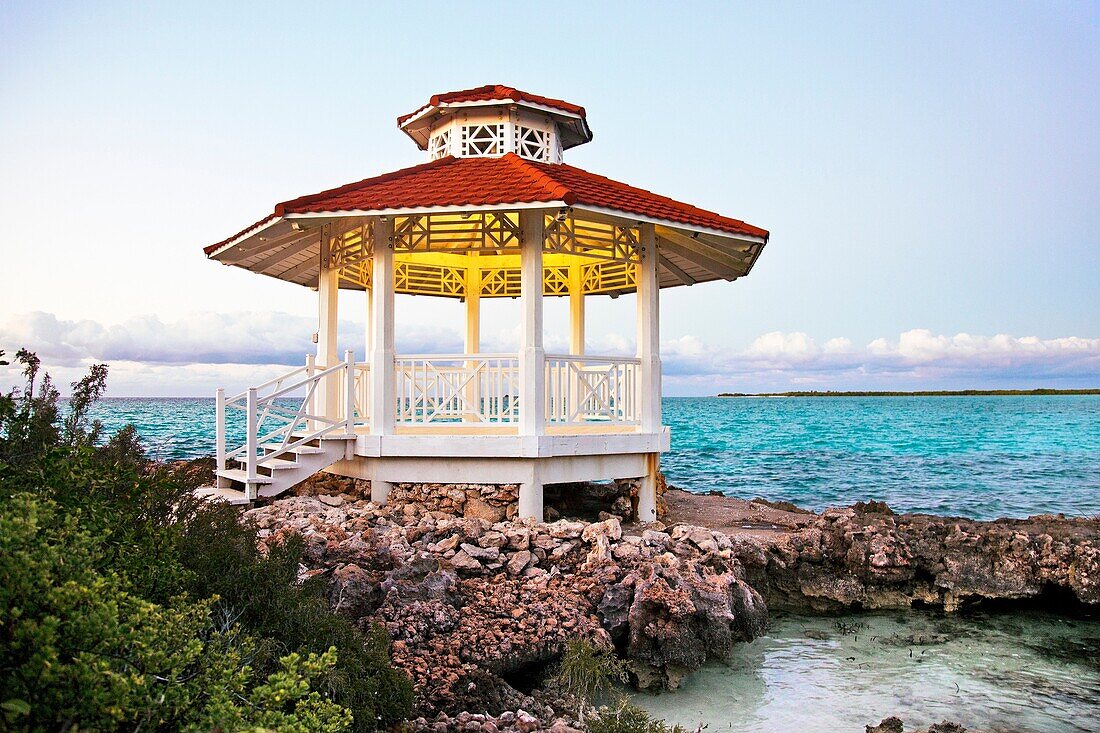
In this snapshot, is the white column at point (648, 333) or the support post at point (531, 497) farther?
the white column at point (648, 333)

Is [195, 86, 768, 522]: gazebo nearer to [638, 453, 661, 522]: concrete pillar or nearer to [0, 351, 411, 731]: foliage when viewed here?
[638, 453, 661, 522]: concrete pillar

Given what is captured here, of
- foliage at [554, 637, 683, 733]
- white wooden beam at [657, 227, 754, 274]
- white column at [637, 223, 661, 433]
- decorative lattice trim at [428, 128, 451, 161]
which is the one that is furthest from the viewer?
decorative lattice trim at [428, 128, 451, 161]

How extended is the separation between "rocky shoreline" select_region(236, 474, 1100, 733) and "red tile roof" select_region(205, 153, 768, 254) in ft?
12.6

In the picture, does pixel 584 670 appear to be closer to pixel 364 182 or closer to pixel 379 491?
pixel 379 491

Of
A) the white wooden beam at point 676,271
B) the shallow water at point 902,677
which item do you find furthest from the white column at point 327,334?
the shallow water at point 902,677

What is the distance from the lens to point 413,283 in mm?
16156

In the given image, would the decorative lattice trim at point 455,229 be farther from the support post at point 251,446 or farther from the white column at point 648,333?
the support post at point 251,446

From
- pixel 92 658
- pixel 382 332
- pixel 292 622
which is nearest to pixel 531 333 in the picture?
pixel 382 332

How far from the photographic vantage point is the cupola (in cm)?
1305

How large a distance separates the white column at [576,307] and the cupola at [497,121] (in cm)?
246

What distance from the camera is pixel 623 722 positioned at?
Result: 19.8 ft

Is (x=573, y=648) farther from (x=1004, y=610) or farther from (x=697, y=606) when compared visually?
(x=1004, y=610)

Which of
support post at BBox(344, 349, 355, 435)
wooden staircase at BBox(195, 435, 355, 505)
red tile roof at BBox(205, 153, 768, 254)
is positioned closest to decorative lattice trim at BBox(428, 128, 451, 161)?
red tile roof at BBox(205, 153, 768, 254)

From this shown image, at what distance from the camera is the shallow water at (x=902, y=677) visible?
740 centimetres
